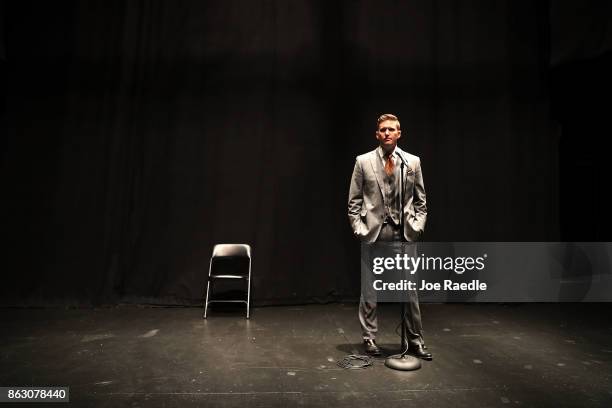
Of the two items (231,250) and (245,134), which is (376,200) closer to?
(231,250)

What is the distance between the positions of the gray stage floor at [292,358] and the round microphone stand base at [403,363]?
0.04 m

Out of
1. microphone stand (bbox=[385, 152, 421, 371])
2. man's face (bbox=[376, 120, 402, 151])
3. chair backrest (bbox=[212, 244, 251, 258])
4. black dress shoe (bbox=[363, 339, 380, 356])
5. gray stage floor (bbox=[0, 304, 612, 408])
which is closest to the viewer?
gray stage floor (bbox=[0, 304, 612, 408])

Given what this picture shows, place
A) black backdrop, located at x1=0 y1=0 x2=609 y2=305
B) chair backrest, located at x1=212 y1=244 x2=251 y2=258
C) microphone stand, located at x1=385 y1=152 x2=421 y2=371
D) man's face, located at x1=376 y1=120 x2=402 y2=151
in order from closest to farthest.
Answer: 1. microphone stand, located at x1=385 y1=152 x2=421 y2=371
2. man's face, located at x1=376 y1=120 x2=402 y2=151
3. chair backrest, located at x1=212 y1=244 x2=251 y2=258
4. black backdrop, located at x1=0 y1=0 x2=609 y2=305

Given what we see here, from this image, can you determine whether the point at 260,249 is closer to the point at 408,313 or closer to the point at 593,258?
the point at 408,313

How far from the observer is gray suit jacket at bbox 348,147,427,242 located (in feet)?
8.20

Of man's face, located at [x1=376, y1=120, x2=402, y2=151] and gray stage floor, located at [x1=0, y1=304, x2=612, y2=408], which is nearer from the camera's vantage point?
gray stage floor, located at [x1=0, y1=304, x2=612, y2=408]

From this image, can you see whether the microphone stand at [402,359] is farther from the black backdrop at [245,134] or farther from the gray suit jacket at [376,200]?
the black backdrop at [245,134]

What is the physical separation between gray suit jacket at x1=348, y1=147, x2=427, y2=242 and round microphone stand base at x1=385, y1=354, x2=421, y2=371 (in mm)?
693

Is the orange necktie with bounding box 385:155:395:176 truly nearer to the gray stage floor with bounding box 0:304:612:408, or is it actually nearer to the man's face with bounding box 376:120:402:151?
the man's face with bounding box 376:120:402:151

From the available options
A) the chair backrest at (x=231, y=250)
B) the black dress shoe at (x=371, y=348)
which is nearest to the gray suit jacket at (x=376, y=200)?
the black dress shoe at (x=371, y=348)

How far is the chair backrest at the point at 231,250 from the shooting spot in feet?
12.8

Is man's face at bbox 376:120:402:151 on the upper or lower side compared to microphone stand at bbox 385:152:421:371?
upper

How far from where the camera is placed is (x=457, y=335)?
3166mm

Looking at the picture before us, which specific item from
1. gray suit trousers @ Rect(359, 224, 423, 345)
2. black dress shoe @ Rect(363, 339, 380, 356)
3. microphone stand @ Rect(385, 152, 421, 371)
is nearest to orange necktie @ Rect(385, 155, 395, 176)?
microphone stand @ Rect(385, 152, 421, 371)
